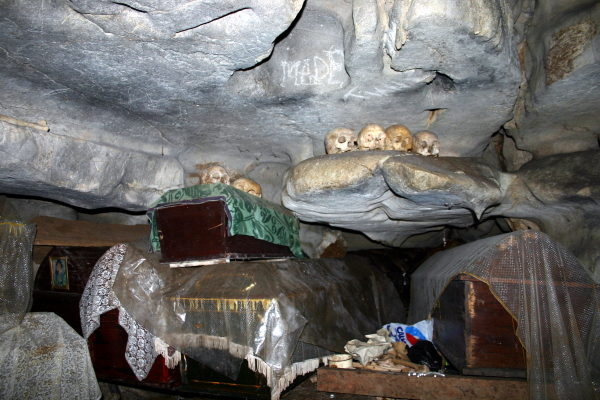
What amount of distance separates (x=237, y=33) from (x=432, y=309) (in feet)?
12.3

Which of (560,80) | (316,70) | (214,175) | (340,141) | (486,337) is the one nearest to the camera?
(486,337)

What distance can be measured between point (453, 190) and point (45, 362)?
16.4 ft

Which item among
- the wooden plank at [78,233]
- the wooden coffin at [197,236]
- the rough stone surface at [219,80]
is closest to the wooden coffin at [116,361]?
the wooden coffin at [197,236]

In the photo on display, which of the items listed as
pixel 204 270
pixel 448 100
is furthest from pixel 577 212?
pixel 204 270

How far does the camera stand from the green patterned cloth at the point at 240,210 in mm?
4203

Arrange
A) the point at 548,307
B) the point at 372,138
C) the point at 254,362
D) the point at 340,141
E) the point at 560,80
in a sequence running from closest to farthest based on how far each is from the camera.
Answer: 1. the point at 548,307
2. the point at 254,362
3. the point at 560,80
4. the point at 372,138
5. the point at 340,141

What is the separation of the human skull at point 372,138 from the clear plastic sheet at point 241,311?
183 centimetres

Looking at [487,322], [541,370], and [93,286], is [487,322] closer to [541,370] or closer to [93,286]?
[541,370]

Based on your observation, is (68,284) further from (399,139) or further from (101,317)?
(399,139)

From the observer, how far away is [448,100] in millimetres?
4340

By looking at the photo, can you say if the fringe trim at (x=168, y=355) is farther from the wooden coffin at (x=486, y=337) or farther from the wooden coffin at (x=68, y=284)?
the wooden coffin at (x=486, y=337)

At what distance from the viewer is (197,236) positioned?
428 centimetres

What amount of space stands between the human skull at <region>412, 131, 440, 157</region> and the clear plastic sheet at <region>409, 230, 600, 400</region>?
1.74m

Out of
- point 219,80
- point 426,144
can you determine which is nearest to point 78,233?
point 219,80
